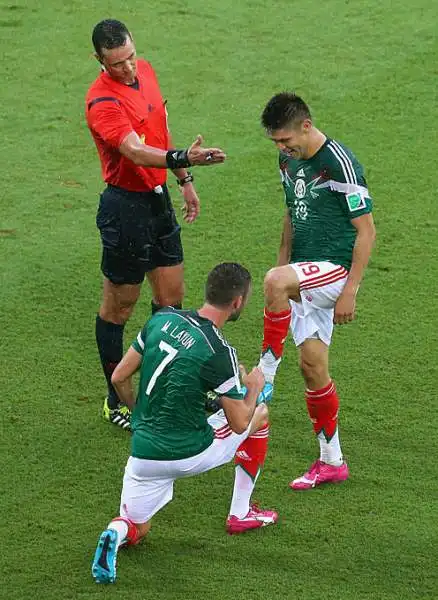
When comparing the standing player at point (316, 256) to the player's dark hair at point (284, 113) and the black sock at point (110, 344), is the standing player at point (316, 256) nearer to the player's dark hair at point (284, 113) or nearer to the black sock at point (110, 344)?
the player's dark hair at point (284, 113)

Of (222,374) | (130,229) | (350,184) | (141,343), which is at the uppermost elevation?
(350,184)

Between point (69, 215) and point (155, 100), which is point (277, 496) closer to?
point (155, 100)

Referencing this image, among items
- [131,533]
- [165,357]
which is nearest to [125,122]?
[165,357]

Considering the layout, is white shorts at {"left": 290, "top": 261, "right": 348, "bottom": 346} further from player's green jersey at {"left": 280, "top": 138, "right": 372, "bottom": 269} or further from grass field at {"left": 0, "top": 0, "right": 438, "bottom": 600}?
grass field at {"left": 0, "top": 0, "right": 438, "bottom": 600}

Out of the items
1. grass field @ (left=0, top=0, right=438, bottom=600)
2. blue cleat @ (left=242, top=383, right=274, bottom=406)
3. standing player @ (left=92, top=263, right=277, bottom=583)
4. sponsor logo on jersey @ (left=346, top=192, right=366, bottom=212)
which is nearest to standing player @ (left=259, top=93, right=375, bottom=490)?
sponsor logo on jersey @ (left=346, top=192, right=366, bottom=212)

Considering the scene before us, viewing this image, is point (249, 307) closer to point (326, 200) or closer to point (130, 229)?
point (130, 229)

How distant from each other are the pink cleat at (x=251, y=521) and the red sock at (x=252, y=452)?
19 centimetres

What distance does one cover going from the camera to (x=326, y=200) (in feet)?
19.1

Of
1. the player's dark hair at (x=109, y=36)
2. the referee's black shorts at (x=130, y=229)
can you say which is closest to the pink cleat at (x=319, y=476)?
the referee's black shorts at (x=130, y=229)

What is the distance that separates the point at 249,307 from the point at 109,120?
1.97 metres

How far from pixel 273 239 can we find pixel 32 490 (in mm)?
3011

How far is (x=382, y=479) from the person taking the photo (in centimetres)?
608

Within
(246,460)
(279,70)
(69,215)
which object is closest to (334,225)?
(246,460)

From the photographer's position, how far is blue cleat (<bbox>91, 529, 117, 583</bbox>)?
5246mm
